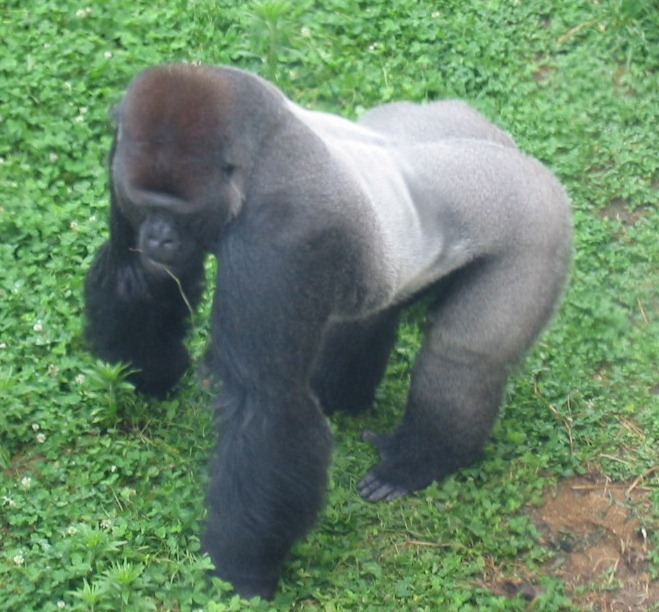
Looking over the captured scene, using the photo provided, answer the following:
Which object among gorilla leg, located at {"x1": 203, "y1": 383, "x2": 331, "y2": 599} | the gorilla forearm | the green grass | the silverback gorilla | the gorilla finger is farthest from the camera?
the gorilla finger

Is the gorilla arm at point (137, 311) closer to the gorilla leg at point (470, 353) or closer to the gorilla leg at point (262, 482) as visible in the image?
the gorilla leg at point (262, 482)

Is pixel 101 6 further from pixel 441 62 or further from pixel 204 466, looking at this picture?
pixel 204 466

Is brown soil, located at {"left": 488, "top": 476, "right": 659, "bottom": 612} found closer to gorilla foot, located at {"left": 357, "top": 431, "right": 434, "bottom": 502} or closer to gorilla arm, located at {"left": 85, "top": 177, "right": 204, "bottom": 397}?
gorilla foot, located at {"left": 357, "top": 431, "right": 434, "bottom": 502}

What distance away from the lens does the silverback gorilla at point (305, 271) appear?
125 inches

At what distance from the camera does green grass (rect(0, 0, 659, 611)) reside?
3.69m

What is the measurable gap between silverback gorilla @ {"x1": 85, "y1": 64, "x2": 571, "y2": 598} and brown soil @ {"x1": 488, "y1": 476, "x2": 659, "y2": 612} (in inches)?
13.0

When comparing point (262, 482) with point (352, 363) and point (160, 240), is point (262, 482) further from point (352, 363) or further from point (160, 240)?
point (352, 363)

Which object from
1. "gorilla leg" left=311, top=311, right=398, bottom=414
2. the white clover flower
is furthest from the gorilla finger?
the white clover flower

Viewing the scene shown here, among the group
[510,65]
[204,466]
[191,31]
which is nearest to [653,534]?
[204,466]

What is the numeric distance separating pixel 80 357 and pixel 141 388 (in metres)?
0.26

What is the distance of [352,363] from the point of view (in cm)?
417

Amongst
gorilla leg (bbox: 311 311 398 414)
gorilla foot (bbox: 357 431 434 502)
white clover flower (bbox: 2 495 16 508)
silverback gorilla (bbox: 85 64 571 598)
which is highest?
silverback gorilla (bbox: 85 64 571 598)

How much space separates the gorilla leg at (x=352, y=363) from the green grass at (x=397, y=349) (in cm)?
10

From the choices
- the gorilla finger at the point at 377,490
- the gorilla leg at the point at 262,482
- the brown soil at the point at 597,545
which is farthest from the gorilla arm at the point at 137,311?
the brown soil at the point at 597,545
